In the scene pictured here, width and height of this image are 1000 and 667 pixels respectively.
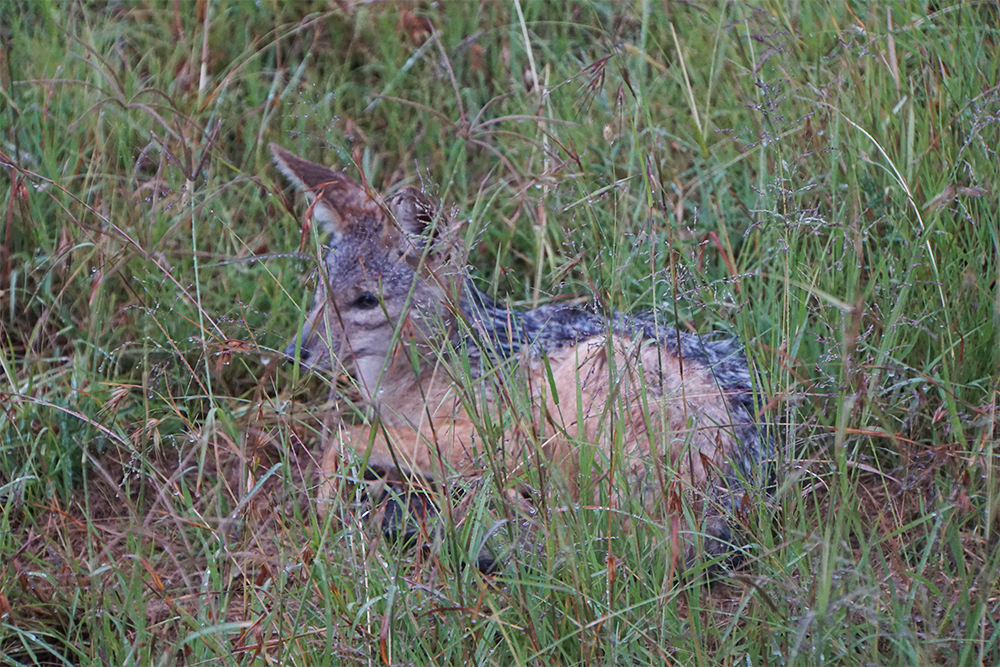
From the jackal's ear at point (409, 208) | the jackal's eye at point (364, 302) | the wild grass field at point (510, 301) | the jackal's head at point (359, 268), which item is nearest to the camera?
the wild grass field at point (510, 301)

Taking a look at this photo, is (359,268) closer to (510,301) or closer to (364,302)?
(364,302)

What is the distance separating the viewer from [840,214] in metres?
2.88

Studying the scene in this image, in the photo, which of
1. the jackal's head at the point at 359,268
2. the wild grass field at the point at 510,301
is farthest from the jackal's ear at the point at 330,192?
the wild grass field at the point at 510,301

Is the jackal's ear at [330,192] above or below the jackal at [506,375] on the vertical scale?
above

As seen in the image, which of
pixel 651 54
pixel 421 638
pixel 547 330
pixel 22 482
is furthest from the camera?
pixel 651 54

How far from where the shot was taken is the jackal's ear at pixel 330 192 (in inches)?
129

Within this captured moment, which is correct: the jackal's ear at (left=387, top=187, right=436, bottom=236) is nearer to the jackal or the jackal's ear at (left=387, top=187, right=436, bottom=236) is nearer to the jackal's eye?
the jackal

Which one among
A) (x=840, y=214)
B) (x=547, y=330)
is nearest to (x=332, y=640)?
(x=547, y=330)

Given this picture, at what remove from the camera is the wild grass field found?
2008 millimetres

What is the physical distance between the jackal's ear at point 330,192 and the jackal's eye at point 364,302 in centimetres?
25

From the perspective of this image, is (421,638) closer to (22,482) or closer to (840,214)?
(22,482)

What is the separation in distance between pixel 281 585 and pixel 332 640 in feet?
0.53

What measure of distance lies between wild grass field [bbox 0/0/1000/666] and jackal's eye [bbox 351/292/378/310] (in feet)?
0.90

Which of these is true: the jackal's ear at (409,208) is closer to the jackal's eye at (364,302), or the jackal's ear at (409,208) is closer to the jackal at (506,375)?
the jackal at (506,375)
